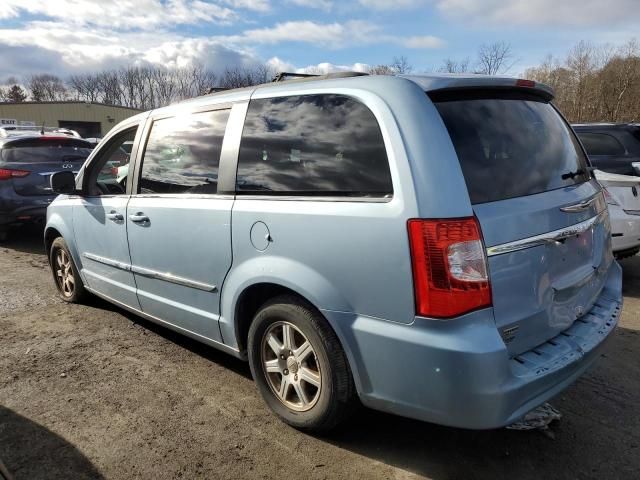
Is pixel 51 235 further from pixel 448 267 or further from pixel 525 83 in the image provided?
pixel 525 83

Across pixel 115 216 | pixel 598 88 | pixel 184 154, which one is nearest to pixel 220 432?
pixel 184 154

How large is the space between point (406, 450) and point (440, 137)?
64.1 inches

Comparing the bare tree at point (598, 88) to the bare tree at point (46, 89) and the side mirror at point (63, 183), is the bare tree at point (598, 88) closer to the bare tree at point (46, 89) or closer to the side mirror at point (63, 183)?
the side mirror at point (63, 183)

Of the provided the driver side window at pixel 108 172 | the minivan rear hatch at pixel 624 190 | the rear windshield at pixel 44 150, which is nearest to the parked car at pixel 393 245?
the driver side window at pixel 108 172

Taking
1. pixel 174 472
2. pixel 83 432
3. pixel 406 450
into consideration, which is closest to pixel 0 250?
pixel 83 432

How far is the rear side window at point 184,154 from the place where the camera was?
3103mm

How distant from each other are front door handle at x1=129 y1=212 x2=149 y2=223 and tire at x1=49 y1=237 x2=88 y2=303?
149 centimetres

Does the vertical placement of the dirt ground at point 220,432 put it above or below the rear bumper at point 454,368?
below

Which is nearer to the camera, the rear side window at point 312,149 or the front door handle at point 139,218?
the rear side window at point 312,149

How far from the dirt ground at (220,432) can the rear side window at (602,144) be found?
141 inches

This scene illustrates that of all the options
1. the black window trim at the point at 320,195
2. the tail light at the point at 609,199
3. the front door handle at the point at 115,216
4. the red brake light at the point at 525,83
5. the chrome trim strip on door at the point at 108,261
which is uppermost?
the red brake light at the point at 525,83

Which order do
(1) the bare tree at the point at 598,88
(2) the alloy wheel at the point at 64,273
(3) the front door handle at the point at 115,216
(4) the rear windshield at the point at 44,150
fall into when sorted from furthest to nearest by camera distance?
1. (1) the bare tree at the point at 598,88
2. (4) the rear windshield at the point at 44,150
3. (2) the alloy wheel at the point at 64,273
4. (3) the front door handle at the point at 115,216

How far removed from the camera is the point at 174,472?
8.11 ft

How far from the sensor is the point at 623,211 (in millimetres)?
5336
